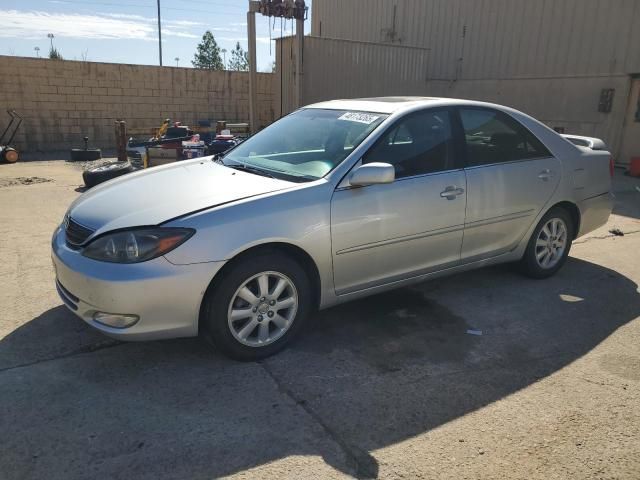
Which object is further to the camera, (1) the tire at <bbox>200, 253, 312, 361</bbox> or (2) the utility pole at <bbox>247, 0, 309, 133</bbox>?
(2) the utility pole at <bbox>247, 0, 309, 133</bbox>

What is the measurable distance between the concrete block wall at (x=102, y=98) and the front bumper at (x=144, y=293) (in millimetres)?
12988

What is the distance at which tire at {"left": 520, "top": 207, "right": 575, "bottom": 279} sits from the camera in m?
4.68

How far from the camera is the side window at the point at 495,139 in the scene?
413cm

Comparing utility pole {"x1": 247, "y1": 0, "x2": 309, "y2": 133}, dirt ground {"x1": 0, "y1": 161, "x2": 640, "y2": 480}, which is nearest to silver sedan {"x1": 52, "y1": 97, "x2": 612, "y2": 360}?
dirt ground {"x1": 0, "y1": 161, "x2": 640, "y2": 480}

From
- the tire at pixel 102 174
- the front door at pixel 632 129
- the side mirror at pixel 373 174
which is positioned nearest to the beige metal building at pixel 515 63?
the front door at pixel 632 129

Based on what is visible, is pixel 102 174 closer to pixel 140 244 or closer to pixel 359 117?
pixel 359 117

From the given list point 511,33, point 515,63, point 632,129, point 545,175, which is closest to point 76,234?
point 545,175

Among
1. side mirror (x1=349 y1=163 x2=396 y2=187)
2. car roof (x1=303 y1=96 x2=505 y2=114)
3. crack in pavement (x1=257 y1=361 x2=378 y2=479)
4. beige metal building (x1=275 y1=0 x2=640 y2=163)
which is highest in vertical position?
beige metal building (x1=275 y1=0 x2=640 y2=163)

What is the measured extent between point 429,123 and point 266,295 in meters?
1.88

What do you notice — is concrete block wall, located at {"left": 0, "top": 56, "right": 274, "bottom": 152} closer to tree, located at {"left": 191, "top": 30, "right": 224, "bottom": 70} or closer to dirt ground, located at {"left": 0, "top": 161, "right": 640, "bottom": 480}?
dirt ground, located at {"left": 0, "top": 161, "right": 640, "bottom": 480}

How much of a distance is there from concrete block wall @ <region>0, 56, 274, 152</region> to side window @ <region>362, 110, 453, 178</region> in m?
12.9

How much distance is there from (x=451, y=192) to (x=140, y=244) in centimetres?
228

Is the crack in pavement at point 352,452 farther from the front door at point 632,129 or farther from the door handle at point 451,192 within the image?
the front door at point 632,129

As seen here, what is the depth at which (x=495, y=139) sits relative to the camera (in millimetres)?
4312
